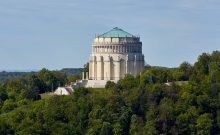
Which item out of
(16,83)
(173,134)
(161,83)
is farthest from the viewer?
(16,83)

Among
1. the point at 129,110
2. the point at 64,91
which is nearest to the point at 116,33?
the point at 64,91

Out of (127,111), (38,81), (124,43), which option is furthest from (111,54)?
(127,111)

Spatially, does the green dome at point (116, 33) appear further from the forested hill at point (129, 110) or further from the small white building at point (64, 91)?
the forested hill at point (129, 110)

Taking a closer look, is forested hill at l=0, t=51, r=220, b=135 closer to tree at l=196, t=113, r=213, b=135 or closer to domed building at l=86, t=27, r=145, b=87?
tree at l=196, t=113, r=213, b=135

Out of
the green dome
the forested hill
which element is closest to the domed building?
the green dome

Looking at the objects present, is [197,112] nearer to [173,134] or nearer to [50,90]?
[173,134]

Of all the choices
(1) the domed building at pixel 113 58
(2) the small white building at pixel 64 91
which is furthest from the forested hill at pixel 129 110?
(1) the domed building at pixel 113 58

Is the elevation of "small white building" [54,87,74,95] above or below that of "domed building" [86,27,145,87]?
below

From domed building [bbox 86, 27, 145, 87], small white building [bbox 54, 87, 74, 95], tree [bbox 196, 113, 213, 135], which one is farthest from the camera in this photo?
domed building [bbox 86, 27, 145, 87]
